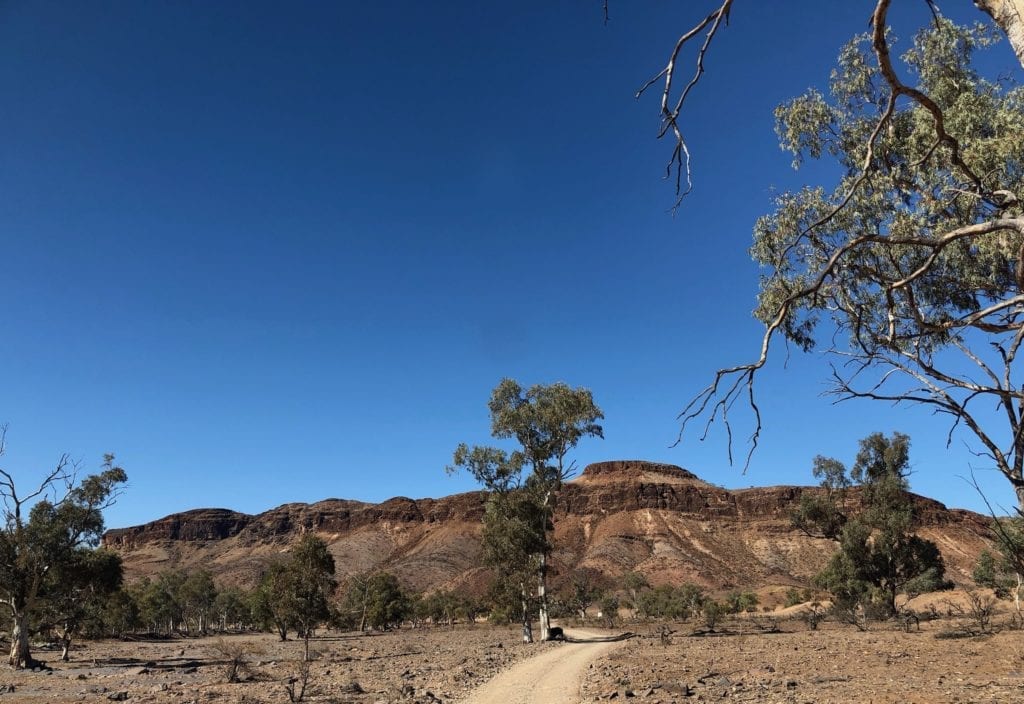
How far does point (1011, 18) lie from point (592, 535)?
126 metres

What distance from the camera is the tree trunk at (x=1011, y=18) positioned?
382 centimetres

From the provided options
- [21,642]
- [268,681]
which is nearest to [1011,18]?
[268,681]

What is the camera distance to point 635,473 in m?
156

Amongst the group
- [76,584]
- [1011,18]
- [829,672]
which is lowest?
[829,672]

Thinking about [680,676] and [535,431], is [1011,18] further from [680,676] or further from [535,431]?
[535,431]

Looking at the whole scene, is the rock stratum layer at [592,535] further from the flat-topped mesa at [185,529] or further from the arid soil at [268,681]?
the arid soil at [268,681]

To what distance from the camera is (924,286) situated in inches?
475

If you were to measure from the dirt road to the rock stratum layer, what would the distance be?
67214 mm

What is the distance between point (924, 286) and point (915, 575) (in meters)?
29.4

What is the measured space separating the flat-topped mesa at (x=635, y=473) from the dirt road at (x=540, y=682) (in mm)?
134636

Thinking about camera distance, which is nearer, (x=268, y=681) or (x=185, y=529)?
(x=268, y=681)

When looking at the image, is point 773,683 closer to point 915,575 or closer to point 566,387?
point 566,387

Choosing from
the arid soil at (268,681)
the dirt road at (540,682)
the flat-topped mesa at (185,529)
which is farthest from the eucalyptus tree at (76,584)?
the flat-topped mesa at (185,529)

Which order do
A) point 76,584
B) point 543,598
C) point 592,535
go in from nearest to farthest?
point 76,584, point 543,598, point 592,535
